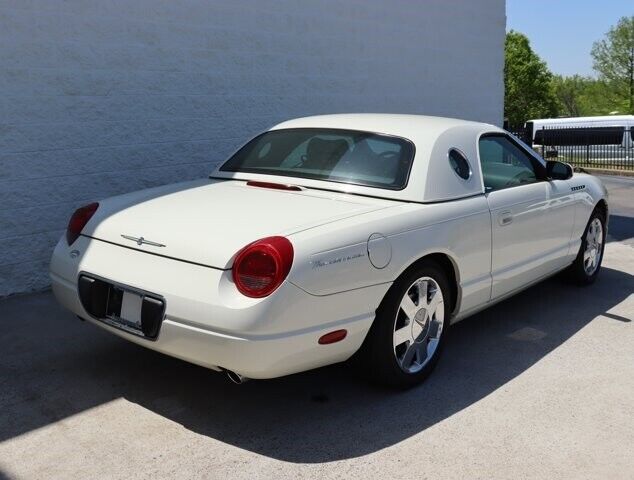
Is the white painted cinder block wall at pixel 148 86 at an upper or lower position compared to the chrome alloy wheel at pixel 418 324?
upper

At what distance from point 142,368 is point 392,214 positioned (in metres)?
1.74

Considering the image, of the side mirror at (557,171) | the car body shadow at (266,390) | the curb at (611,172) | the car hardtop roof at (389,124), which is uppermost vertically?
the car hardtop roof at (389,124)

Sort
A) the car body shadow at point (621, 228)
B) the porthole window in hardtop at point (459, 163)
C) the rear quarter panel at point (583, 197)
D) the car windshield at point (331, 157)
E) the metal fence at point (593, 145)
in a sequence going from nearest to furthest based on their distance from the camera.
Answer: the car windshield at point (331, 157), the porthole window in hardtop at point (459, 163), the rear quarter panel at point (583, 197), the car body shadow at point (621, 228), the metal fence at point (593, 145)

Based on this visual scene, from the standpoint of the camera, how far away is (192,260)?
341cm

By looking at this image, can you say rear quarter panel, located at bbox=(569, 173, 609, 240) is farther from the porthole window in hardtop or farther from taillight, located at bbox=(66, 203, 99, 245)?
taillight, located at bbox=(66, 203, 99, 245)

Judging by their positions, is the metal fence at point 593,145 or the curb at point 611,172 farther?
the metal fence at point 593,145

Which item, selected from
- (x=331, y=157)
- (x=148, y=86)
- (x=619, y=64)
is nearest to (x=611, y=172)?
(x=148, y=86)

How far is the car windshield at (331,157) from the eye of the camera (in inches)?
170

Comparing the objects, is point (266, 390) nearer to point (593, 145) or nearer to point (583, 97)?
point (593, 145)

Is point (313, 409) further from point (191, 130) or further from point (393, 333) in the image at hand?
point (191, 130)

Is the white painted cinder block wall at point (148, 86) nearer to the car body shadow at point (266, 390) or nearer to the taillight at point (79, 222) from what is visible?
the car body shadow at point (266, 390)

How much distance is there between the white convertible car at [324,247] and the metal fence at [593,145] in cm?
1489

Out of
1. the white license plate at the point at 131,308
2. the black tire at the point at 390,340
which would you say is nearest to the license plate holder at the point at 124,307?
the white license plate at the point at 131,308

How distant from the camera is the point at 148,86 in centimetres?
673
